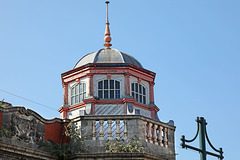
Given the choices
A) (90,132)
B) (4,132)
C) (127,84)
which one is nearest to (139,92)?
Result: (127,84)

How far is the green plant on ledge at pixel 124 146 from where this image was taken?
1811 cm

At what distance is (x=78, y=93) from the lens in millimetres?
25688

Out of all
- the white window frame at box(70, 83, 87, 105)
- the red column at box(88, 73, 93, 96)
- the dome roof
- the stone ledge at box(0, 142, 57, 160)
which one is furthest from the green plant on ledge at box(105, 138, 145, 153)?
the dome roof

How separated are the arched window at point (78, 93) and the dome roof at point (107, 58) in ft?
5.09

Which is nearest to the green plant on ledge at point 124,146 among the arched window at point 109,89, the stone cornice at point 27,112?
the stone cornice at point 27,112

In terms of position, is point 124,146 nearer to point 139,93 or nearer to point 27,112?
point 27,112

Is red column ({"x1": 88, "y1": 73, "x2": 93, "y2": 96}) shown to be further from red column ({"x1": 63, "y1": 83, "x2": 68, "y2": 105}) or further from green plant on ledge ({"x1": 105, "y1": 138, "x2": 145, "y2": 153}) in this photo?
green plant on ledge ({"x1": 105, "y1": 138, "x2": 145, "y2": 153})

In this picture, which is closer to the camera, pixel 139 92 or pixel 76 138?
pixel 76 138

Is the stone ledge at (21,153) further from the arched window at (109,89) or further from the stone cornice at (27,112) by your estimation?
the arched window at (109,89)

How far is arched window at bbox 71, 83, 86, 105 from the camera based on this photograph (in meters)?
25.5

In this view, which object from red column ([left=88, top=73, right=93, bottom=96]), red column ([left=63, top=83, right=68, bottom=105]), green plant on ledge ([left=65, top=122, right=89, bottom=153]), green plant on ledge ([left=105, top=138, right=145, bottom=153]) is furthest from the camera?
red column ([left=63, top=83, right=68, bottom=105])

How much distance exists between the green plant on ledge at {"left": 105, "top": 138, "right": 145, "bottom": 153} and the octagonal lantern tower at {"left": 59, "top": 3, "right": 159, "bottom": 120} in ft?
20.2

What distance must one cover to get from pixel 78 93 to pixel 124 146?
26.2 feet

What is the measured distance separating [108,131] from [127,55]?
9.65 m
